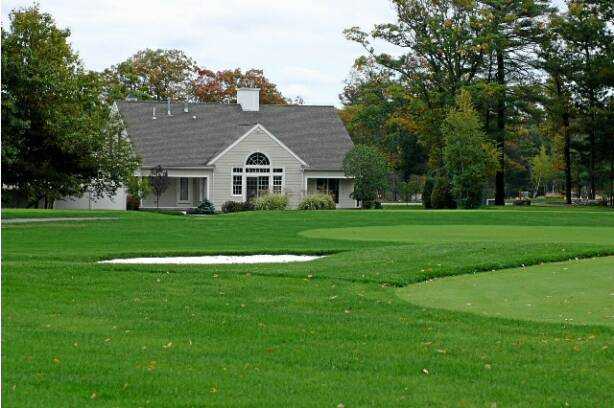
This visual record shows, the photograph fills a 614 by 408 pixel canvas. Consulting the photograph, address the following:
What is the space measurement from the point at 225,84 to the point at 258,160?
28.6m

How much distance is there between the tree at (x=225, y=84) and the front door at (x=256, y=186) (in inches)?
1085

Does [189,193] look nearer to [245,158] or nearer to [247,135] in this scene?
[245,158]

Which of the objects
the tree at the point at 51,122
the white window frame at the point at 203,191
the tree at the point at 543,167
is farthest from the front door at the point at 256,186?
the tree at the point at 543,167

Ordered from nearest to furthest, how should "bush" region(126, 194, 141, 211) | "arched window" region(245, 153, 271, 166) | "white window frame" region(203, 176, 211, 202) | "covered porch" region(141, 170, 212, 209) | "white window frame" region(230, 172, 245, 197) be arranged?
"bush" region(126, 194, 141, 211) < "covered porch" region(141, 170, 212, 209) < "white window frame" region(230, 172, 245, 197) < "white window frame" region(203, 176, 211, 202) < "arched window" region(245, 153, 271, 166)

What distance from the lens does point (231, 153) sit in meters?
55.8

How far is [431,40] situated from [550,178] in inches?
A: 1429

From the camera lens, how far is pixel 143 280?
14.6m

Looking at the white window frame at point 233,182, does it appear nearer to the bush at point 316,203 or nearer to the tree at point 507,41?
the bush at point 316,203

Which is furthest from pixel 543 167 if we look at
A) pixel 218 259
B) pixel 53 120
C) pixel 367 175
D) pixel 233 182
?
pixel 218 259

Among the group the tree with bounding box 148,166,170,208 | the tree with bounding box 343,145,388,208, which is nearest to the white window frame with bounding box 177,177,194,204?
the tree with bounding box 148,166,170,208

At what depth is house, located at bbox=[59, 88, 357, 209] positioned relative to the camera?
182 ft

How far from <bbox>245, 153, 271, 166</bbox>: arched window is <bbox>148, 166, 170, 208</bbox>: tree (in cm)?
494

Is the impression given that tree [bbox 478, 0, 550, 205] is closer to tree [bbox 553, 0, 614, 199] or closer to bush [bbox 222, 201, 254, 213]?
tree [bbox 553, 0, 614, 199]

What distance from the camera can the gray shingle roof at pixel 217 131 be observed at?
56.4 m
